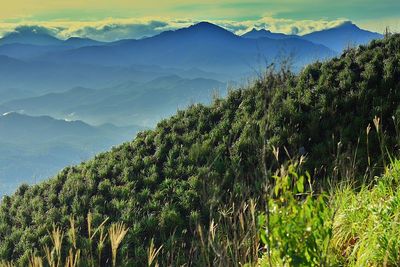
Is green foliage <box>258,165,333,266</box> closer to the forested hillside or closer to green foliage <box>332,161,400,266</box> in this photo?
green foliage <box>332,161,400,266</box>

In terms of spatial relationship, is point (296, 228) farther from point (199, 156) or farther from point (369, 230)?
point (199, 156)

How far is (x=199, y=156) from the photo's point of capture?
15.5 meters

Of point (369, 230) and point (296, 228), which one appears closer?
point (296, 228)

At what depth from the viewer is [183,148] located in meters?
16.5

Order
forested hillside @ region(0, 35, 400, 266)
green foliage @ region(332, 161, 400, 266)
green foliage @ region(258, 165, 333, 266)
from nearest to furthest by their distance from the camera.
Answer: green foliage @ region(258, 165, 333, 266) → green foliage @ region(332, 161, 400, 266) → forested hillside @ region(0, 35, 400, 266)

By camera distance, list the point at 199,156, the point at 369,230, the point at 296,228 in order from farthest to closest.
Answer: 1. the point at 199,156
2. the point at 369,230
3. the point at 296,228

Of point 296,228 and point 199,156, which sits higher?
point 296,228

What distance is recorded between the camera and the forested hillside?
1212 centimetres

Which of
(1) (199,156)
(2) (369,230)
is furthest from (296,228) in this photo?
(1) (199,156)

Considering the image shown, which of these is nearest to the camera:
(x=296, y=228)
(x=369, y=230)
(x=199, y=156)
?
(x=296, y=228)

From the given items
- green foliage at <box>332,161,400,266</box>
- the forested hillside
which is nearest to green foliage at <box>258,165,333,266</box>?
green foliage at <box>332,161,400,266</box>

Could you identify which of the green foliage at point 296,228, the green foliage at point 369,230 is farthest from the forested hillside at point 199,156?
the green foliage at point 296,228

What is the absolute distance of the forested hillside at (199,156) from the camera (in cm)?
1212

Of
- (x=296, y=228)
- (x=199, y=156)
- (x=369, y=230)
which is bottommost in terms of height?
(x=199, y=156)
